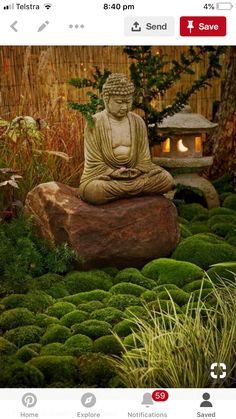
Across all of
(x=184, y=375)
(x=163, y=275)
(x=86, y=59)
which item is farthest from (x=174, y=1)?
(x=86, y=59)

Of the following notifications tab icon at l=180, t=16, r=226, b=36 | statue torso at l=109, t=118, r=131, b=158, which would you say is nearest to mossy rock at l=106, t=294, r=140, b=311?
statue torso at l=109, t=118, r=131, b=158

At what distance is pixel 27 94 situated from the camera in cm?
401

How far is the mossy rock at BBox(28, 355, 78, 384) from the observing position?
223 centimetres

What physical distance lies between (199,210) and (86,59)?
0.92 m

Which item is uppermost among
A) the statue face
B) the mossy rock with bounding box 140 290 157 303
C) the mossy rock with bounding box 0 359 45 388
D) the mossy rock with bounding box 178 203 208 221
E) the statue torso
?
the statue face

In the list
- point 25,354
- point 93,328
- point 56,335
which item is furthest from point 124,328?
point 25,354

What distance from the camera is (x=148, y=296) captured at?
9.23 feet

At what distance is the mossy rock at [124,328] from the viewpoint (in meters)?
2.49

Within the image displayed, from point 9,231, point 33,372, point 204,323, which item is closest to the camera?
point 33,372

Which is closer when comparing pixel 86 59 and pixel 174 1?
pixel 174 1

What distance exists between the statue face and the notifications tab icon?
1120 millimetres
